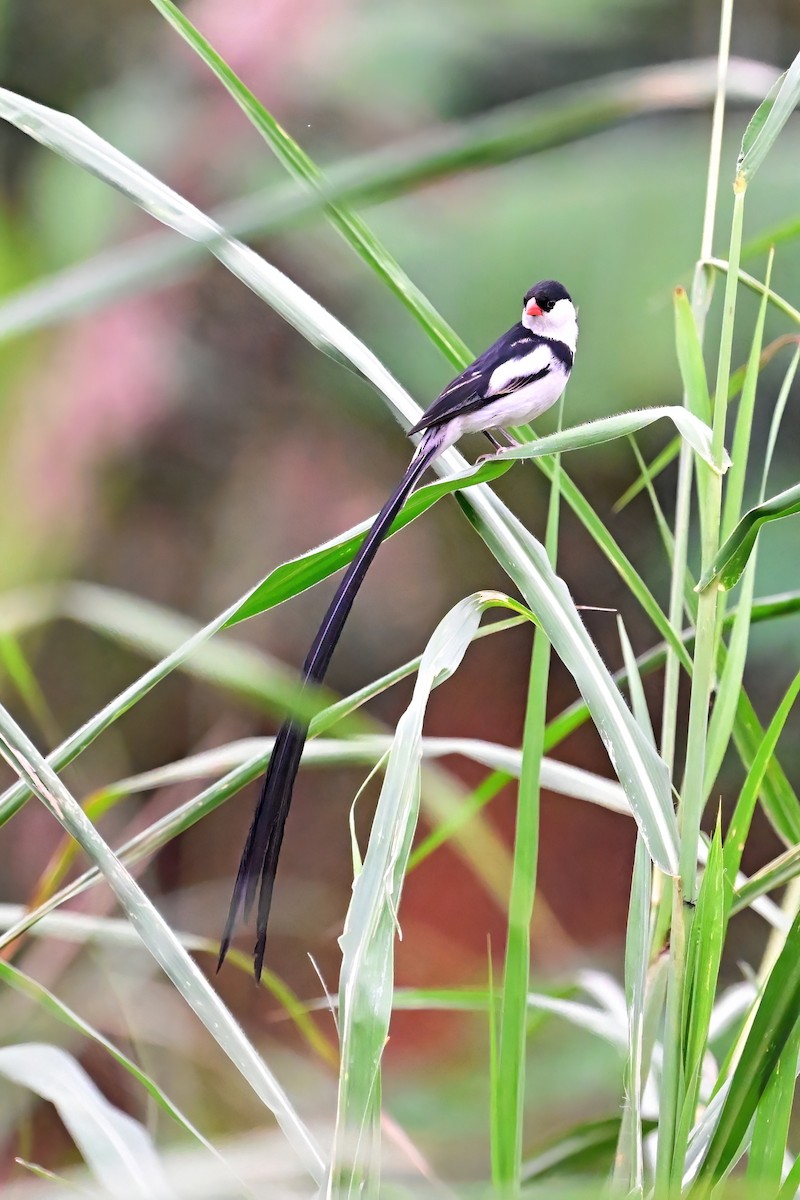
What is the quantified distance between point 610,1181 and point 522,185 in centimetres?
122

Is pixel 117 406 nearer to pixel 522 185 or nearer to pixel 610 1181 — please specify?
pixel 522 185

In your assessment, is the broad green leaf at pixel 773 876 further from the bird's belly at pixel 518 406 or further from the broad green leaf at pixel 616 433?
the bird's belly at pixel 518 406

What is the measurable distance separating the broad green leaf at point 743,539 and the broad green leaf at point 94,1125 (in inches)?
11.7

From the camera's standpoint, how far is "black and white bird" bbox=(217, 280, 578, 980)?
30 centimetres

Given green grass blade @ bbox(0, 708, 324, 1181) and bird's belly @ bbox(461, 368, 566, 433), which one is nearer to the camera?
green grass blade @ bbox(0, 708, 324, 1181)

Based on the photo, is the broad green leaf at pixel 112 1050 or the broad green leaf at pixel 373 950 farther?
the broad green leaf at pixel 112 1050

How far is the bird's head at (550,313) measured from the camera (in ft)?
1.92

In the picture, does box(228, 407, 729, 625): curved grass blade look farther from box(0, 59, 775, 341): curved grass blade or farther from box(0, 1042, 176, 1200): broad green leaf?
box(0, 1042, 176, 1200): broad green leaf

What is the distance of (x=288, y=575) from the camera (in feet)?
1.09

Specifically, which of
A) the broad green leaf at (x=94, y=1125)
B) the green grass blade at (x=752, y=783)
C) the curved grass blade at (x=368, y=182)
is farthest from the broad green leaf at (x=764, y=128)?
the broad green leaf at (x=94, y=1125)

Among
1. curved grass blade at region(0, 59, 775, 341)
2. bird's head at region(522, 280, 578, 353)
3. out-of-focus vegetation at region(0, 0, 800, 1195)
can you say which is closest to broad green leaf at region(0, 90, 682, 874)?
curved grass blade at region(0, 59, 775, 341)

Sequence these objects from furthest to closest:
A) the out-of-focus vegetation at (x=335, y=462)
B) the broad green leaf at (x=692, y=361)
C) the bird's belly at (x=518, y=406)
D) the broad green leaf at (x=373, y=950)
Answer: the out-of-focus vegetation at (x=335, y=462) → the bird's belly at (x=518, y=406) → the broad green leaf at (x=692, y=361) → the broad green leaf at (x=373, y=950)

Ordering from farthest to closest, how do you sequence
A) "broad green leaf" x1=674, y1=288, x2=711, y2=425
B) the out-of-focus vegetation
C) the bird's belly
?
the out-of-focus vegetation
the bird's belly
"broad green leaf" x1=674, y1=288, x2=711, y2=425

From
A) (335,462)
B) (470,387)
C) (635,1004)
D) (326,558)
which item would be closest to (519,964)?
(635,1004)
